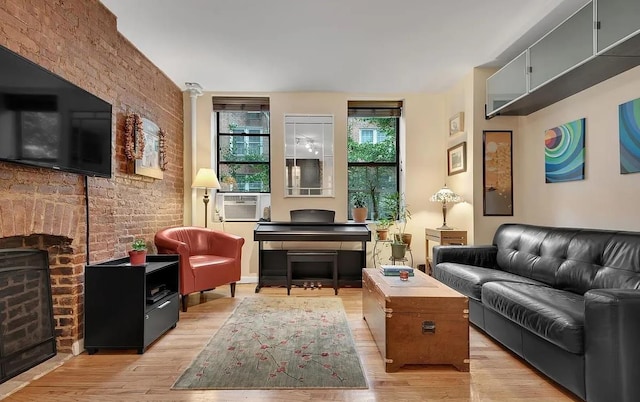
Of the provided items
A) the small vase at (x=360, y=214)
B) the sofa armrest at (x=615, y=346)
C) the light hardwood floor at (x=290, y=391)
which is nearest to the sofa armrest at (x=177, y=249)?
the light hardwood floor at (x=290, y=391)

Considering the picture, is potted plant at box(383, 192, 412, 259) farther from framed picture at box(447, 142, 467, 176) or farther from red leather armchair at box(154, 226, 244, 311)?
red leather armchair at box(154, 226, 244, 311)

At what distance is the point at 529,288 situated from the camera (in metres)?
2.43

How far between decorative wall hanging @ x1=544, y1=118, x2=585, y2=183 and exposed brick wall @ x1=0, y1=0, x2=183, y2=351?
3961 mm

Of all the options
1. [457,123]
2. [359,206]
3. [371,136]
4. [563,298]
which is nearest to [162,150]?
[359,206]

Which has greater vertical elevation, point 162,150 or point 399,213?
point 162,150

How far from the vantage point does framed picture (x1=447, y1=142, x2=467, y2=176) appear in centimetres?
415

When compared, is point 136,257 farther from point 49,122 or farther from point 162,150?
point 162,150

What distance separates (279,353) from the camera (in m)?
2.43

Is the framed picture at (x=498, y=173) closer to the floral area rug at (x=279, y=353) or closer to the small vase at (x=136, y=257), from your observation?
the floral area rug at (x=279, y=353)

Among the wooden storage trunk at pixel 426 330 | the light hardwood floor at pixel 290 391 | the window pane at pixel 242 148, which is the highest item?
the window pane at pixel 242 148

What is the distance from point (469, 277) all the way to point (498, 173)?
1559 mm

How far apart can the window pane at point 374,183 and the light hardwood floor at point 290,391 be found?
2504 mm

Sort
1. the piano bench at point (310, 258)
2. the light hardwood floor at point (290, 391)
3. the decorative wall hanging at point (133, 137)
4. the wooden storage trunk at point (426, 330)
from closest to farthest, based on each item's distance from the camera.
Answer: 1. the light hardwood floor at point (290, 391)
2. the wooden storage trunk at point (426, 330)
3. the decorative wall hanging at point (133, 137)
4. the piano bench at point (310, 258)

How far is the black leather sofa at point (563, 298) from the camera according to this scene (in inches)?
62.6
